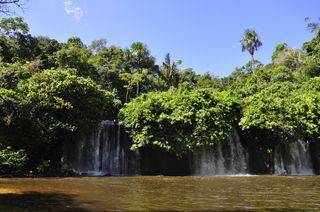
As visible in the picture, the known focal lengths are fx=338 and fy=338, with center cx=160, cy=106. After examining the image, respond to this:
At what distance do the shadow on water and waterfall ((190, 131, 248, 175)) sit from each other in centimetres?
1574

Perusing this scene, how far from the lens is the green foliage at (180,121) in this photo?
73.8 feet

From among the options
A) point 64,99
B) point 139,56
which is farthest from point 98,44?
point 64,99

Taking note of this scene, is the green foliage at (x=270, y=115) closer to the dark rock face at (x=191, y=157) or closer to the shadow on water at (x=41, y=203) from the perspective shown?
the dark rock face at (x=191, y=157)

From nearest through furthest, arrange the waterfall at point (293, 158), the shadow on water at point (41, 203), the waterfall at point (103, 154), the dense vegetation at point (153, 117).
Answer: the shadow on water at point (41, 203) < the dense vegetation at point (153, 117) < the waterfall at point (103, 154) < the waterfall at point (293, 158)

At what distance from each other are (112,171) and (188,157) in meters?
5.59

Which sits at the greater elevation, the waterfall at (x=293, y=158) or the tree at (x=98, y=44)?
the tree at (x=98, y=44)

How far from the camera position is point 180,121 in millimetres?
22766

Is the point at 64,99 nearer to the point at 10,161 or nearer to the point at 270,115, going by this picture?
the point at 10,161

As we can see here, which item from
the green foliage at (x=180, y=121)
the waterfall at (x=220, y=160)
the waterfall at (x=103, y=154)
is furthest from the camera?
the waterfall at (x=220, y=160)

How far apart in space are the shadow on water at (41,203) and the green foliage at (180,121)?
1308cm

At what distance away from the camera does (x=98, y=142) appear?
24.7 m

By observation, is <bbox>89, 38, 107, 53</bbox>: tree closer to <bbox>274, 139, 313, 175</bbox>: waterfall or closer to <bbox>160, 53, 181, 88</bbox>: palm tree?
<bbox>160, 53, 181, 88</bbox>: palm tree

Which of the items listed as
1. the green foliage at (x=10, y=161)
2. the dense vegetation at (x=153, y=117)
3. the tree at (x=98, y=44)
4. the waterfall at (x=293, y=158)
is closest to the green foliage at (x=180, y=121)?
the dense vegetation at (x=153, y=117)

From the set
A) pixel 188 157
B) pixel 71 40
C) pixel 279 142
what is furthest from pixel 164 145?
pixel 71 40
